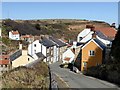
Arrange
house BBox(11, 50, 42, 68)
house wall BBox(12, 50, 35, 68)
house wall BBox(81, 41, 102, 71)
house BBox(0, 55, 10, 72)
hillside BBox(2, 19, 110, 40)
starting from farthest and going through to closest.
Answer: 1. hillside BBox(2, 19, 110, 40)
2. house wall BBox(81, 41, 102, 71)
3. house wall BBox(12, 50, 35, 68)
4. house BBox(11, 50, 42, 68)
5. house BBox(0, 55, 10, 72)

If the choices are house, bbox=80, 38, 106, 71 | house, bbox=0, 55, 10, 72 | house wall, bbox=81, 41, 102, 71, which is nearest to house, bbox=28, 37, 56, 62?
house, bbox=80, 38, 106, 71

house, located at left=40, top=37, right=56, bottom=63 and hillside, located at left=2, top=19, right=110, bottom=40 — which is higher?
hillside, located at left=2, top=19, right=110, bottom=40

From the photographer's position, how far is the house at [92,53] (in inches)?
1690

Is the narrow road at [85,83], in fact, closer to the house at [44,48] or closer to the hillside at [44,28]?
the house at [44,48]

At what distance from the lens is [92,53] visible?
143 feet

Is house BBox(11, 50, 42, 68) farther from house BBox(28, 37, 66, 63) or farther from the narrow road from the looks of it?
house BBox(28, 37, 66, 63)

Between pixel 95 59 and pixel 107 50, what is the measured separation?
79.3 inches

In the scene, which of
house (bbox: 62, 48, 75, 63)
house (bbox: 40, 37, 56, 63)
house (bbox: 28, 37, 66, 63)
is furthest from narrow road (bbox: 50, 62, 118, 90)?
house (bbox: 40, 37, 56, 63)

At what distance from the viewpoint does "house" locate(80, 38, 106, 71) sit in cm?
4294

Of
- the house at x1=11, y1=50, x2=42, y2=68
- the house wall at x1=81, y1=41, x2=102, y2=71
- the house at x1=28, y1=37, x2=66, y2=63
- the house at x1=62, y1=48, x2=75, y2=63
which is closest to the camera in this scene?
the house at x1=11, y1=50, x2=42, y2=68

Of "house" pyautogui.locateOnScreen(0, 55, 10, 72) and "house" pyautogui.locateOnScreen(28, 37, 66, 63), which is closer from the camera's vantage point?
"house" pyautogui.locateOnScreen(0, 55, 10, 72)

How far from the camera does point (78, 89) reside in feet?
65.4

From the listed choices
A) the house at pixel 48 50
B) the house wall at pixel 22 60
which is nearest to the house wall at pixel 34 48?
the house at pixel 48 50

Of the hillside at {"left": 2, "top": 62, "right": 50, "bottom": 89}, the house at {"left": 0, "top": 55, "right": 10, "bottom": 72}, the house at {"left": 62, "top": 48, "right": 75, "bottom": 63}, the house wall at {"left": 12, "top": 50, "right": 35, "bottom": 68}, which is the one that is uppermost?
the hillside at {"left": 2, "top": 62, "right": 50, "bottom": 89}
